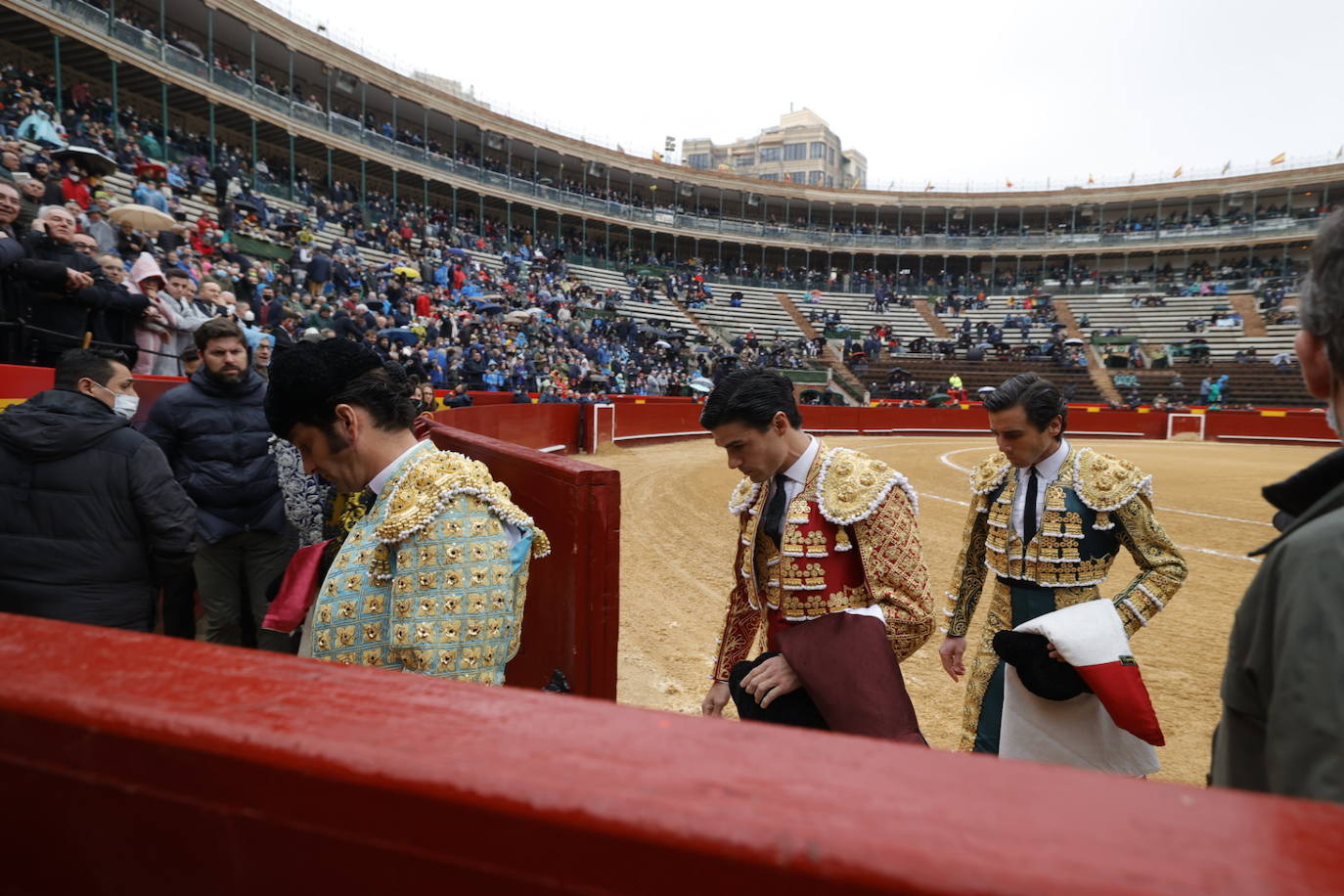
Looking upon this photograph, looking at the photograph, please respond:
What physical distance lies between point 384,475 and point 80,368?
1828 millimetres

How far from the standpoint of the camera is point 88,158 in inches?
381

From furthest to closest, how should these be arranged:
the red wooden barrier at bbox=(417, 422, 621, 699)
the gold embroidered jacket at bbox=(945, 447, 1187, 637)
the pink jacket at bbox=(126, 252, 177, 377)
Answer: the pink jacket at bbox=(126, 252, 177, 377), the gold embroidered jacket at bbox=(945, 447, 1187, 637), the red wooden barrier at bbox=(417, 422, 621, 699)

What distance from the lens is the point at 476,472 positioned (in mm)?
1746

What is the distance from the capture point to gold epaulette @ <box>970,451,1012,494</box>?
2854 mm

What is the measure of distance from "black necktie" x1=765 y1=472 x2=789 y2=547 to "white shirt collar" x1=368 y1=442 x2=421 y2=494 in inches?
40.6

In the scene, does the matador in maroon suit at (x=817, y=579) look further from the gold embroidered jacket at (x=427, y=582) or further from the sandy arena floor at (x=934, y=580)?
the sandy arena floor at (x=934, y=580)

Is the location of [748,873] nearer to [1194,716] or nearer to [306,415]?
[306,415]

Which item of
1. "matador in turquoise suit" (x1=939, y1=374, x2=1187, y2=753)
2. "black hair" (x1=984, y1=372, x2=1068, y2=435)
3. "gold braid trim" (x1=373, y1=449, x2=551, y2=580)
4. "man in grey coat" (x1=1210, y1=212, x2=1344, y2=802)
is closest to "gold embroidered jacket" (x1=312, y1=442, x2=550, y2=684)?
"gold braid trim" (x1=373, y1=449, x2=551, y2=580)

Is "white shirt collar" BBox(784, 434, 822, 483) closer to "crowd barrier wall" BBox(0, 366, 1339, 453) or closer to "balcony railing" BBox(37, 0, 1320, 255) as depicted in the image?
"crowd barrier wall" BBox(0, 366, 1339, 453)

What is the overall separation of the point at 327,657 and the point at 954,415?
2527 cm

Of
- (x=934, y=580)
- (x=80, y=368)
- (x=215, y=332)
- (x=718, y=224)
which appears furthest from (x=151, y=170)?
(x=718, y=224)

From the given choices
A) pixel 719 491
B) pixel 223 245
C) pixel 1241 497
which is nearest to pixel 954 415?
pixel 1241 497

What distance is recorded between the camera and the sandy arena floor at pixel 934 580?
384 centimetres

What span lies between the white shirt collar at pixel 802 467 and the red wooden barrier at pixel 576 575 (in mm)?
520
